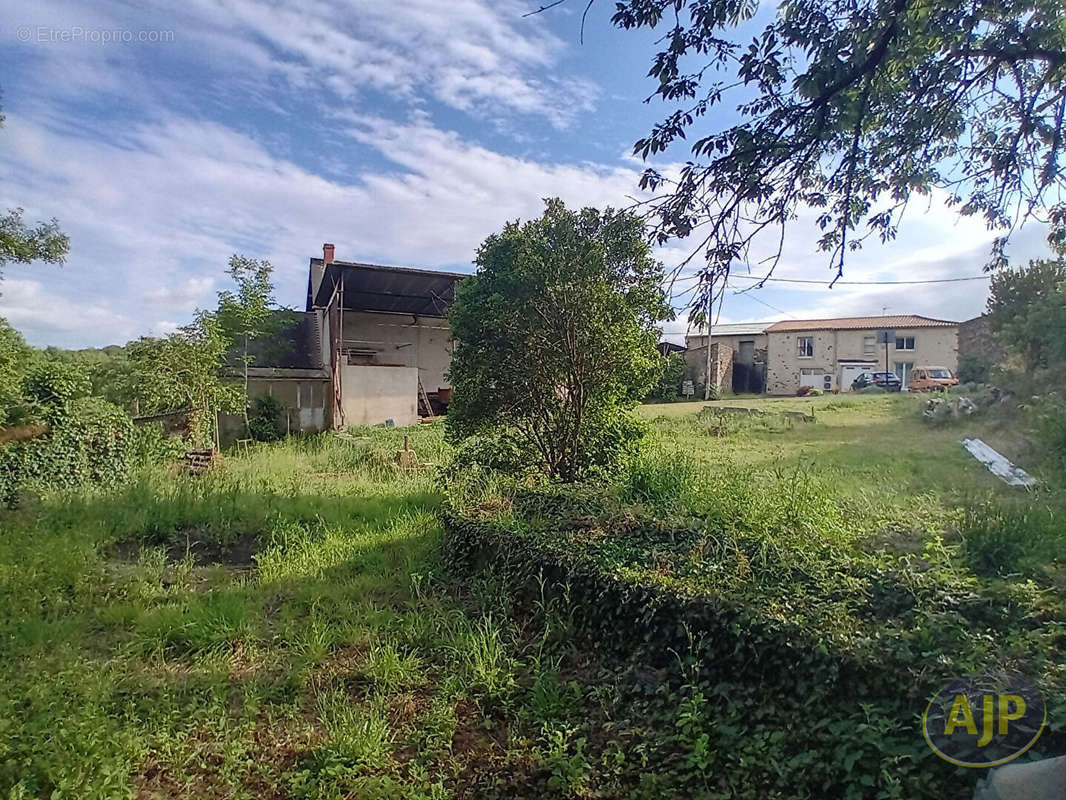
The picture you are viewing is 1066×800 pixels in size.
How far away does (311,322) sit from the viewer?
69.9 feet

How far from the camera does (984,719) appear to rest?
6.90 ft

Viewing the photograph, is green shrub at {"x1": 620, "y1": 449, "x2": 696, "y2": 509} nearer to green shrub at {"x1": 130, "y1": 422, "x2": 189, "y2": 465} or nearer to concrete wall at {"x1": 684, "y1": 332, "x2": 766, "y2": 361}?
green shrub at {"x1": 130, "y1": 422, "x2": 189, "y2": 465}

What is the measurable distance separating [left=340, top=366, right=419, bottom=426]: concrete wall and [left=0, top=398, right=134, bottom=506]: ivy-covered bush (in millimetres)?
6939

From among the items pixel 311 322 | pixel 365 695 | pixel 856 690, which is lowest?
pixel 365 695

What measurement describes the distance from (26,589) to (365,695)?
3376 mm

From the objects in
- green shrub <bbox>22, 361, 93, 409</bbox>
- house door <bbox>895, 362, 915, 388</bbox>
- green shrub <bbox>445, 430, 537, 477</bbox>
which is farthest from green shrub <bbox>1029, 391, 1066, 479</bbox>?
house door <bbox>895, 362, 915, 388</bbox>

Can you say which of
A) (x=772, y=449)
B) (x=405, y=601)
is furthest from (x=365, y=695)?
(x=772, y=449)

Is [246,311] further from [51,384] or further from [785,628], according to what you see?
[785,628]

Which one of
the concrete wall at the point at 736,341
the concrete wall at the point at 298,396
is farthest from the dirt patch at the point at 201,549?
the concrete wall at the point at 736,341

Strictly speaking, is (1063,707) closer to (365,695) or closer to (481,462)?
(365,695)

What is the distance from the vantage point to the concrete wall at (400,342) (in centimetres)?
1966

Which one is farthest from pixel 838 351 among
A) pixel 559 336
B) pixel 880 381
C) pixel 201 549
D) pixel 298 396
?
pixel 201 549

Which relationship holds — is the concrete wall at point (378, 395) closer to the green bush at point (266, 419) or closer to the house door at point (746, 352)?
the green bush at point (266, 419)

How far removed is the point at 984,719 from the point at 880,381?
3091 centimetres
